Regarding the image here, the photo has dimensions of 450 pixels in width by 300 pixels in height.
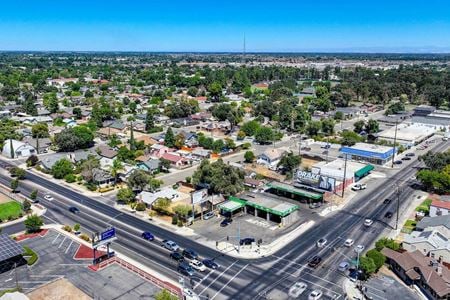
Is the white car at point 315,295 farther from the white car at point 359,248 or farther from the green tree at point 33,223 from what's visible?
the green tree at point 33,223

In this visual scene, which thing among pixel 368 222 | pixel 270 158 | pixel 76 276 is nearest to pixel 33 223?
pixel 76 276

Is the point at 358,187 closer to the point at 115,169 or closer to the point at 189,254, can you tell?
the point at 189,254

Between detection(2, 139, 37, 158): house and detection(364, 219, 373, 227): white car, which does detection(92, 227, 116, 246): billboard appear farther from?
detection(2, 139, 37, 158): house

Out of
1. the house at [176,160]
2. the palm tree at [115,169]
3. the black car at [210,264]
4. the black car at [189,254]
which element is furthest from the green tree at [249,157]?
the black car at [210,264]

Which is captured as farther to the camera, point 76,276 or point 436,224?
point 436,224

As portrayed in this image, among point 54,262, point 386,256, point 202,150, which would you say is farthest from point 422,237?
point 202,150
